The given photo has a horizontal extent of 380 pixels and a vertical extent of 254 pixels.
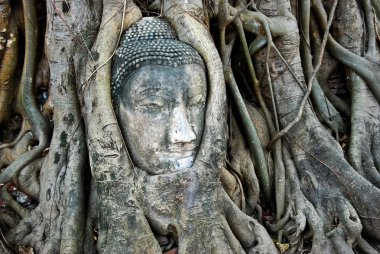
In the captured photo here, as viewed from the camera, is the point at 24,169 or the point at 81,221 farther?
the point at 24,169

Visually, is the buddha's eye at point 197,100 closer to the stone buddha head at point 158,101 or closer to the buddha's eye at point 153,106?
the stone buddha head at point 158,101

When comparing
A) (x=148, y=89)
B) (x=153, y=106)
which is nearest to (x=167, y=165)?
(x=153, y=106)

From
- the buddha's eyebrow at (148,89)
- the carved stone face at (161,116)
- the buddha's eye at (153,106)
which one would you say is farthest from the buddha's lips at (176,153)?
the buddha's eyebrow at (148,89)

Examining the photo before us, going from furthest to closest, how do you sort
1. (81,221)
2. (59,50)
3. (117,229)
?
(59,50), (81,221), (117,229)

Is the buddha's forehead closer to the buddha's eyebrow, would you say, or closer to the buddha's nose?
the buddha's eyebrow

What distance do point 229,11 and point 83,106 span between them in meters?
1.34

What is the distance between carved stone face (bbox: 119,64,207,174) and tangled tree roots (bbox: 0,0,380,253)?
84mm

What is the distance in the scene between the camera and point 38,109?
10.6 feet

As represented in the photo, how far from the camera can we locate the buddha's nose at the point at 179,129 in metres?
2.56

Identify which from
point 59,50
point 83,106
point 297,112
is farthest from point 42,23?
point 297,112

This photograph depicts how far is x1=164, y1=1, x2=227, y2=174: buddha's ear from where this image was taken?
8.75 feet

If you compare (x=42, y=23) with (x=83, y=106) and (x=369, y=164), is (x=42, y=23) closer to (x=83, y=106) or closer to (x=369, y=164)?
(x=83, y=106)

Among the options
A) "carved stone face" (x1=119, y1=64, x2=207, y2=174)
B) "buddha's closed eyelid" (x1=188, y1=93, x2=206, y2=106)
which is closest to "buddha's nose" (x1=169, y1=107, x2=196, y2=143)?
"carved stone face" (x1=119, y1=64, x2=207, y2=174)

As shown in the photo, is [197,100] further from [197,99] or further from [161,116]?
[161,116]
